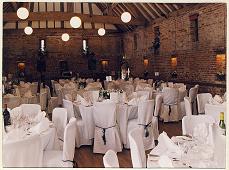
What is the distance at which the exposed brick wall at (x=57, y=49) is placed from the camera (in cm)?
1661

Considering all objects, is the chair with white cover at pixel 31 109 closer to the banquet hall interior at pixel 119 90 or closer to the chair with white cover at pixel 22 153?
the banquet hall interior at pixel 119 90

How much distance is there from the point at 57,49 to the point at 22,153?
48.3 feet

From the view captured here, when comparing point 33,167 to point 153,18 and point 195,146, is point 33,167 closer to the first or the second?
point 195,146

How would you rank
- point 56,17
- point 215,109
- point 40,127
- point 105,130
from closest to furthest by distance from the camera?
point 40,127 → point 215,109 → point 105,130 → point 56,17

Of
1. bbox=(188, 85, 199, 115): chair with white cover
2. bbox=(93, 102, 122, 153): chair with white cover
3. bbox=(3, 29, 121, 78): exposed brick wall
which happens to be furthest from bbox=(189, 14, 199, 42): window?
bbox=(3, 29, 121, 78): exposed brick wall

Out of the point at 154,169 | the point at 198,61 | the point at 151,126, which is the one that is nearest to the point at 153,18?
the point at 198,61

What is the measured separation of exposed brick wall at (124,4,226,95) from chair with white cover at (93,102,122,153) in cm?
361

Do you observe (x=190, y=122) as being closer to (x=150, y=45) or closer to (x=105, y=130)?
(x=105, y=130)

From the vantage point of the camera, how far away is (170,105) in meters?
7.54

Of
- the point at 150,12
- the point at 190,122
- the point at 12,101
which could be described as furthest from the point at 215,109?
the point at 150,12

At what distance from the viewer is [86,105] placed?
18.1ft

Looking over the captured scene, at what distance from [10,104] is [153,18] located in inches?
336

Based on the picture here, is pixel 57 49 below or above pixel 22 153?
above

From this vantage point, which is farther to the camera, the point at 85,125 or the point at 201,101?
the point at 201,101
